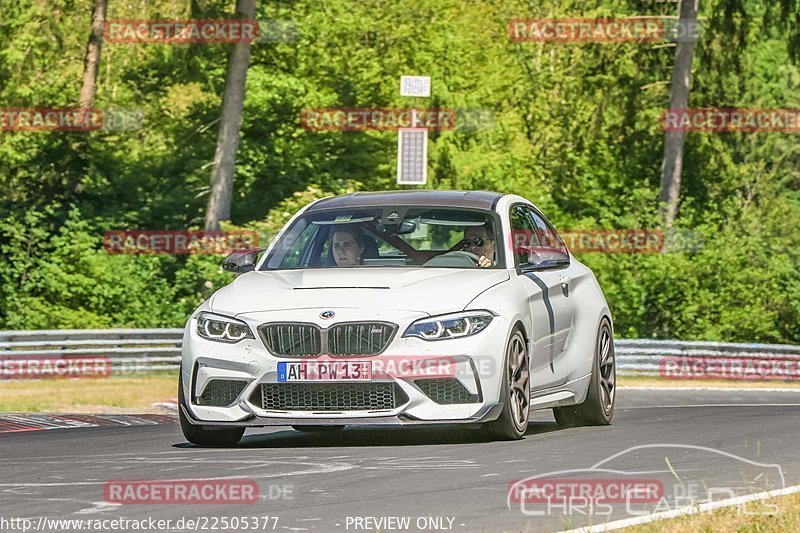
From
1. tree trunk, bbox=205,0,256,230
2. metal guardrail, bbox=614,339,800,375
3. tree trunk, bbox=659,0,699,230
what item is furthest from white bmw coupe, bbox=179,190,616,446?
tree trunk, bbox=659,0,699,230

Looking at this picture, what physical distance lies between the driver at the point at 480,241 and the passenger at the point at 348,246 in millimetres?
774

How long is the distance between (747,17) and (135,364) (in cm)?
2005

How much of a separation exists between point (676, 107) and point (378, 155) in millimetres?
9850

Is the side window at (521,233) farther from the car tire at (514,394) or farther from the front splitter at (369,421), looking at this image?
the front splitter at (369,421)

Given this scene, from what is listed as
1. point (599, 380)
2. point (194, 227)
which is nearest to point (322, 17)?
point (194, 227)

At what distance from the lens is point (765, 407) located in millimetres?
17547

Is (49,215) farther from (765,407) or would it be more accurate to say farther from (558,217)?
(765,407)

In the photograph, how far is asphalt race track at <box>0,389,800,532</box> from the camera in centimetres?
823

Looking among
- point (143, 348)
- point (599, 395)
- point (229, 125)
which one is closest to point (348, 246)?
point (599, 395)

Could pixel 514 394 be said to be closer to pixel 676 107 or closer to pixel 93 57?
pixel 676 107

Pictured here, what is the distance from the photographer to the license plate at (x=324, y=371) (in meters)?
11.0

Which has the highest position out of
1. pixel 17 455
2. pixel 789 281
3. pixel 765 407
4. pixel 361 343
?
pixel 361 343

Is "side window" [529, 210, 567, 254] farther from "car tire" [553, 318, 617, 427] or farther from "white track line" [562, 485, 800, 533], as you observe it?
"white track line" [562, 485, 800, 533]

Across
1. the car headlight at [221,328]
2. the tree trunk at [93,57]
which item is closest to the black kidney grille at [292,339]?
the car headlight at [221,328]
